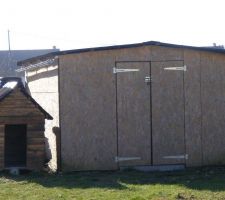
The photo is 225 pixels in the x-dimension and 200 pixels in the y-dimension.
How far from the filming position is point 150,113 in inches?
515

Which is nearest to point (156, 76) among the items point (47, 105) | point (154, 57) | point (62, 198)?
point (154, 57)

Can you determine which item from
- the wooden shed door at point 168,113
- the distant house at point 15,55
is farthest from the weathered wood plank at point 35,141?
the distant house at point 15,55

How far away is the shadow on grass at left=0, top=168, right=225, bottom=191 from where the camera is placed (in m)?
10.7

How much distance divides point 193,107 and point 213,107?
53 centimetres

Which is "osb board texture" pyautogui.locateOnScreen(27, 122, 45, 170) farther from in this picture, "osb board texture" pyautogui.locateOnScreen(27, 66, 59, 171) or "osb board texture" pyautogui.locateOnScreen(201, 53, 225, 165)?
"osb board texture" pyautogui.locateOnScreen(201, 53, 225, 165)

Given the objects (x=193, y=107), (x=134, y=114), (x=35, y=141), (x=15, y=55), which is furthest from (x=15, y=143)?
(x=15, y=55)

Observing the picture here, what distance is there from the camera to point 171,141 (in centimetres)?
1315

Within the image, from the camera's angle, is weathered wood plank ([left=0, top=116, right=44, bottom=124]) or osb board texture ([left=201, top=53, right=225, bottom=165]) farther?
osb board texture ([left=201, top=53, right=225, bottom=165])

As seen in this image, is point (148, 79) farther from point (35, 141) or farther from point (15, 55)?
point (15, 55)

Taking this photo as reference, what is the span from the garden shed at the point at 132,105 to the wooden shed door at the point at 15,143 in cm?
79

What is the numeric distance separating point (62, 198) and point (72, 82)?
3.92 meters

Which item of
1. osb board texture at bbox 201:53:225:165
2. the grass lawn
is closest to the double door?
osb board texture at bbox 201:53:225:165

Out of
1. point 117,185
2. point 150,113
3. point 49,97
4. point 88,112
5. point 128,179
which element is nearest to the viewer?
point 117,185

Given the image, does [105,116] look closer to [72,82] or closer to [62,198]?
[72,82]
